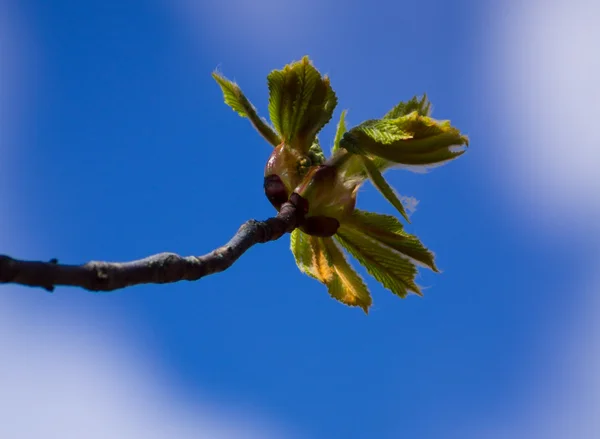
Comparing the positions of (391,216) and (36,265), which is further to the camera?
(391,216)

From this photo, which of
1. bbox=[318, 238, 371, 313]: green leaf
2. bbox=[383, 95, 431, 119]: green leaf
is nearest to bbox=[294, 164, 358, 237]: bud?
bbox=[318, 238, 371, 313]: green leaf

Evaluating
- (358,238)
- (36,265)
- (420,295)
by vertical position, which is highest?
(358,238)

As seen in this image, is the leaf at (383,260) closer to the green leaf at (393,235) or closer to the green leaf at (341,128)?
the green leaf at (393,235)

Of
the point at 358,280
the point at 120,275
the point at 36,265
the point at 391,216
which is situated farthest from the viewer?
the point at 358,280

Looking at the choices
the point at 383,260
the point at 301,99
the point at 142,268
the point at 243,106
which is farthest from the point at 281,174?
the point at 142,268

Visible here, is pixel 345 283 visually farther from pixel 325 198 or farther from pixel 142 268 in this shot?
pixel 142 268

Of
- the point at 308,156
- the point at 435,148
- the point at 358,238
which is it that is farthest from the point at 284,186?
the point at 435,148

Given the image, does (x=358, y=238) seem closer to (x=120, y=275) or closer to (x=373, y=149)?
(x=373, y=149)
